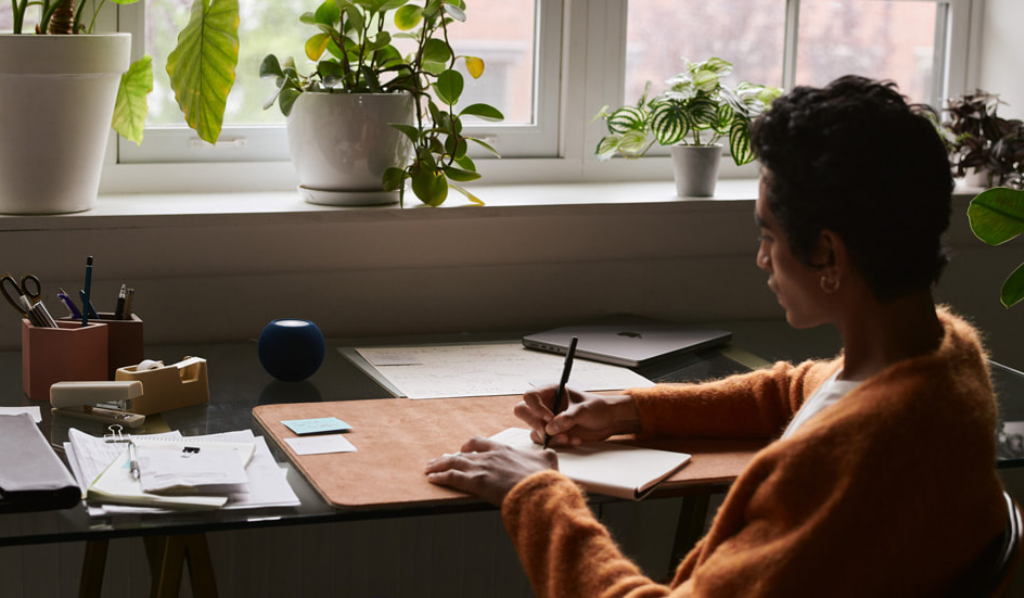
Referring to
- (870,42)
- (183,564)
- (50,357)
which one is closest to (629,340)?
(183,564)

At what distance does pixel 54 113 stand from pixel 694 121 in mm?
1169

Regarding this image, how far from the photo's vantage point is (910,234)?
1.03 metres

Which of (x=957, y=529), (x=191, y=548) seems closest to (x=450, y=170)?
(x=191, y=548)

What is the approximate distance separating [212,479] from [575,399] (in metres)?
0.49

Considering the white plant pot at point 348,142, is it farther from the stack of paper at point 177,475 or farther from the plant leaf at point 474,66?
the stack of paper at point 177,475

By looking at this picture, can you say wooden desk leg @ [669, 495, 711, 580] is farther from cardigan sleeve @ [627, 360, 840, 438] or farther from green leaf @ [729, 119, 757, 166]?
green leaf @ [729, 119, 757, 166]

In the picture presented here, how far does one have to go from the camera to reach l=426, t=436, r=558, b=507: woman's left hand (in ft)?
4.15

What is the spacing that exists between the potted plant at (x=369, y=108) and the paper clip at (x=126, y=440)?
2.26 ft

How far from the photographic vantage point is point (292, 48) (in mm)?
2250

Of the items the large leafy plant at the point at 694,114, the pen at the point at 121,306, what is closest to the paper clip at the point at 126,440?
the pen at the point at 121,306

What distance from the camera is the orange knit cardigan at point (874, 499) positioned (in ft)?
3.08

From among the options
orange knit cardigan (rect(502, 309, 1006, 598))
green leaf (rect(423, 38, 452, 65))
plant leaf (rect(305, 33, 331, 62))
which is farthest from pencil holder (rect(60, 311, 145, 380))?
orange knit cardigan (rect(502, 309, 1006, 598))

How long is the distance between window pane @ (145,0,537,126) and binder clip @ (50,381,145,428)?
2.72 ft

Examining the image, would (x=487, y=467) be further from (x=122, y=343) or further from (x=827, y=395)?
(x=122, y=343)
